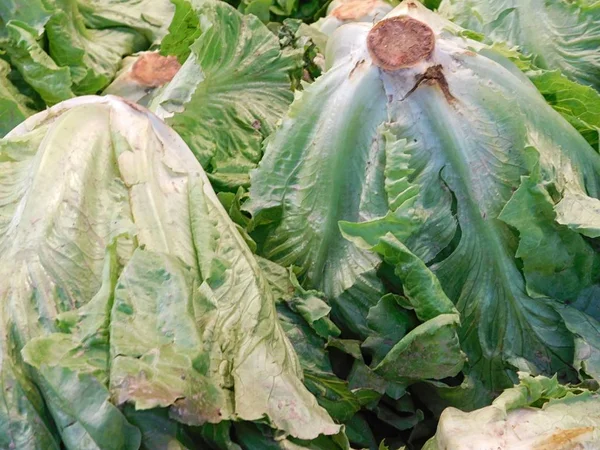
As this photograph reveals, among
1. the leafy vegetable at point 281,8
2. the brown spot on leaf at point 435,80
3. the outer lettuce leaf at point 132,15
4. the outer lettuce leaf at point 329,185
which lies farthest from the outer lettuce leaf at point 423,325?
the outer lettuce leaf at point 132,15

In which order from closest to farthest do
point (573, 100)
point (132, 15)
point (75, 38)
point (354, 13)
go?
point (573, 100) → point (354, 13) → point (75, 38) → point (132, 15)

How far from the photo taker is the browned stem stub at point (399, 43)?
5.48 ft

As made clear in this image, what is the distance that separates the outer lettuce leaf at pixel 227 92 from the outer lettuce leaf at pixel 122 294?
166mm

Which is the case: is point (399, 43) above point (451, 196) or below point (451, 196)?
above

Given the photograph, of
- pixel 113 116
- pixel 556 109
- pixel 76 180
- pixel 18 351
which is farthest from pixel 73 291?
pixel 556 109

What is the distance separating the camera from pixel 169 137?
1820mm

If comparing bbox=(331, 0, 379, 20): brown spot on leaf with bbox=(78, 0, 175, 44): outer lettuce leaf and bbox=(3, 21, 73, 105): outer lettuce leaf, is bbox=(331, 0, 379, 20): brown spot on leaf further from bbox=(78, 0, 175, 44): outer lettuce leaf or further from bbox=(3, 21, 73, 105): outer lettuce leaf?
bbox=(3, 21, 73, 105): outer lettuce leaf

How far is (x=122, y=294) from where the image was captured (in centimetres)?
126

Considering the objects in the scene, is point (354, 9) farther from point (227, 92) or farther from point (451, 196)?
point (451, 196)

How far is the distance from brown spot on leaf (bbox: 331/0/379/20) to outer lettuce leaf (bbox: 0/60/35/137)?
1.07 metres

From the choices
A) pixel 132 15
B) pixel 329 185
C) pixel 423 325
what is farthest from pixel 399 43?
pixel 132 15

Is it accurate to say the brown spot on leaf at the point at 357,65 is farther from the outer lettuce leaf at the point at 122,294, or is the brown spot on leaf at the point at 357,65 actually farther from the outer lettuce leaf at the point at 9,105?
the outer lettuce leaf at the point at 9,105

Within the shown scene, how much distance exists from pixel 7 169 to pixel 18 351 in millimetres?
519

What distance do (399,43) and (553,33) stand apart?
64 centimetres
